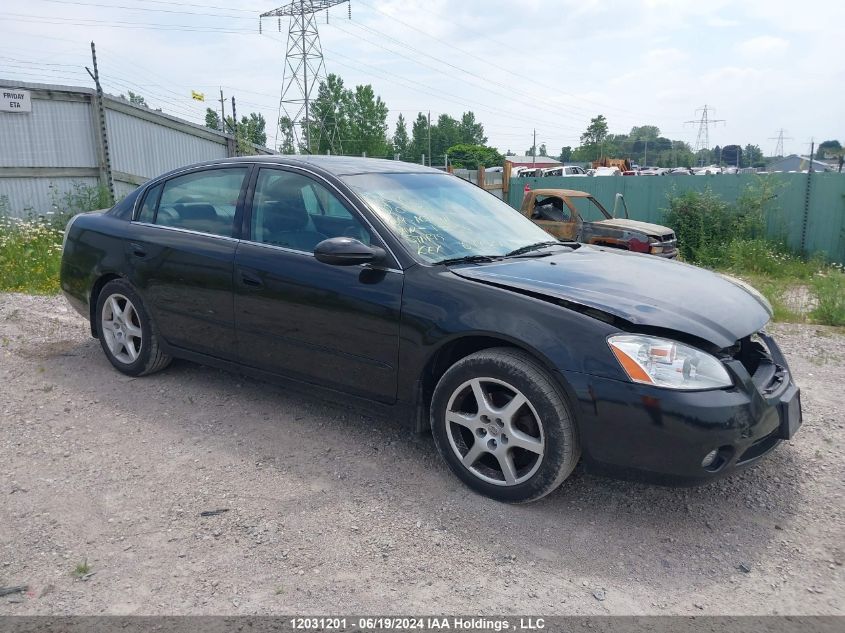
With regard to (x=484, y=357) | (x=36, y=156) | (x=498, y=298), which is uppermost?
(x=36, y=156)

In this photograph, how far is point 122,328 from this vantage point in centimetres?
510

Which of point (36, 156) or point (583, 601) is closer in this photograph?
point (583, 601)

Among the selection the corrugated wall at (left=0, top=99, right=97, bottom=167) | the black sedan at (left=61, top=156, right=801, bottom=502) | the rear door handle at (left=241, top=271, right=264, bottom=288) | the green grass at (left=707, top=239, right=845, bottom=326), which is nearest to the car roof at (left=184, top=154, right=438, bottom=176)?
the black sedan at (left=61, top=156, right=801, bottom=502)

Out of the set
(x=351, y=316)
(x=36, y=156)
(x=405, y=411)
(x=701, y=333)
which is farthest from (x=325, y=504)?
(x=36, y=156)

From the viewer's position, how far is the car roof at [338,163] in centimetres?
418

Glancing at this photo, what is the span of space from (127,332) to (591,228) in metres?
8.97

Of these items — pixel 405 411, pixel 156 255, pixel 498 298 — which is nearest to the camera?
pixel 498 298


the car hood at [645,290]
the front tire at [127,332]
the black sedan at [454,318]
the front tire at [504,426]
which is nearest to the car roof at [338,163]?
the black sedan at [454,318]

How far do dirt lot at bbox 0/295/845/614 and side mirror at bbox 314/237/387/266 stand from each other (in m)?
0.86

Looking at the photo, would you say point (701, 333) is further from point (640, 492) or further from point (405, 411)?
point (405, 411)

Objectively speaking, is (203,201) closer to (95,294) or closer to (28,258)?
(95,294)

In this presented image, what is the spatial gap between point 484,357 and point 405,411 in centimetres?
61

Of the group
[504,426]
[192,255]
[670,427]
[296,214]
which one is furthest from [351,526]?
[192,255]

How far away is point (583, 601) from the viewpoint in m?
2.65
